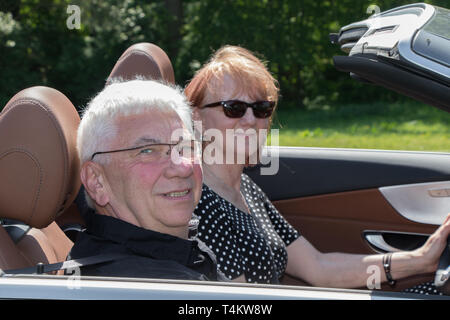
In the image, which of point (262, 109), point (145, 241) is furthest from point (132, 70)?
point (145, 241)

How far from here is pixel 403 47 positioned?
1.87m

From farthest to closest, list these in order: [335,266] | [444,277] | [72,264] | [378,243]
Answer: [378,243]
[335,266]
[444,277]
[72,264]

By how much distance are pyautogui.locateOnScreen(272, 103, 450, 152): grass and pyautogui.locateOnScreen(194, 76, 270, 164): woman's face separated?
15.0 ft

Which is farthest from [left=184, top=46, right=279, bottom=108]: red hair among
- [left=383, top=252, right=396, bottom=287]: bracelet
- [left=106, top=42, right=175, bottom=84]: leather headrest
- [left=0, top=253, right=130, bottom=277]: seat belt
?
[left=0, top=253, right=130, bottom=277]: seat belt

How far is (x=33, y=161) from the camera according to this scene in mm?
2039

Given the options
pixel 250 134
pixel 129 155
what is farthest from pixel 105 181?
pixel 250 134

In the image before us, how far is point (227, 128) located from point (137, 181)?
0.72 meters

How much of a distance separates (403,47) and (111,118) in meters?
0.83

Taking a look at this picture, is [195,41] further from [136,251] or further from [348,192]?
[136,251]

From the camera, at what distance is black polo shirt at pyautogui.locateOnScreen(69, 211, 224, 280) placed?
72.9 inches

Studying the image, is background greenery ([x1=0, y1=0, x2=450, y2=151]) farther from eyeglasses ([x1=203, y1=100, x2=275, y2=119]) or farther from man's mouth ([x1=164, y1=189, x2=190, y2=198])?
man's mouth ([x1=164, y1=189, x2=190, y2=198])

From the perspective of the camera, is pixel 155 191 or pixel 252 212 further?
pixel 252 212

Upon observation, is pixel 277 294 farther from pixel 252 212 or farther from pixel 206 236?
pixel 252 212

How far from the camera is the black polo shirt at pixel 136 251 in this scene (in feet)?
6.07
